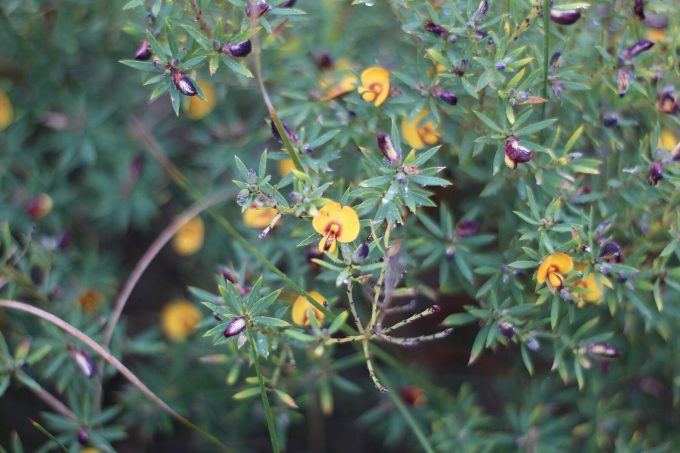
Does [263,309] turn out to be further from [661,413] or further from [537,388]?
[661,413]

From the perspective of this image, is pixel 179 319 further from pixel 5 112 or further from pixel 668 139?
pixel 668 139

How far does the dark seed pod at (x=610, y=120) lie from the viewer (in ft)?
5.91

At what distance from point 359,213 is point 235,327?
1.27 feet

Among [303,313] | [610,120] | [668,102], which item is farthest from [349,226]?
[668,102]

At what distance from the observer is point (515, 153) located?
1.57 meters

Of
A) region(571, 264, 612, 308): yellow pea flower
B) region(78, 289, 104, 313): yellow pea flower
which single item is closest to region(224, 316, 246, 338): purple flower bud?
region(571, 264, 612, 308): yellow pea flower

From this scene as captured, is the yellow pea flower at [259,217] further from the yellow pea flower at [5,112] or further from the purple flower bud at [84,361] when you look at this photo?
the yellow pea flower at [5,112]

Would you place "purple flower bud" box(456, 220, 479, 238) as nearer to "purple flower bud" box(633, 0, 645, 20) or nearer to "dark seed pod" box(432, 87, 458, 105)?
"dark seed pod" box(432, 87, 458, 105)

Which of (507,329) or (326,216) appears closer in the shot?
(326,216)

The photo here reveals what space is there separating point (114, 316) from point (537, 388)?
4.41 feet

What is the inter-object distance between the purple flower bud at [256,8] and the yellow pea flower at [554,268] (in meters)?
0.88

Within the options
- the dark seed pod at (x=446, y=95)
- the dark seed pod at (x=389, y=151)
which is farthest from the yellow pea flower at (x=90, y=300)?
the dark seed pod at (x=446, y=95)

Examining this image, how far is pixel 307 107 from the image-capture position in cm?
196

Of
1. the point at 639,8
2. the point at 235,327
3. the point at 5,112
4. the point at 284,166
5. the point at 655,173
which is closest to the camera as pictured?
the point at 235,327
